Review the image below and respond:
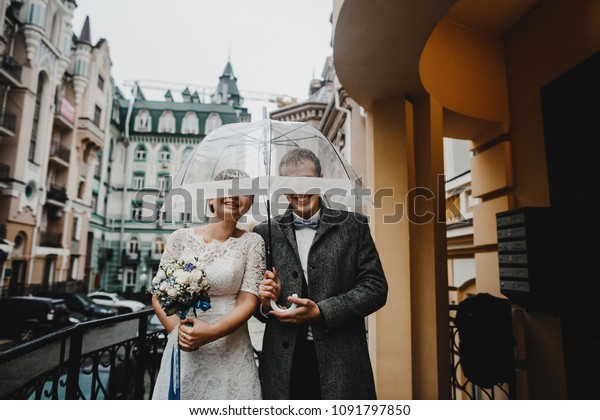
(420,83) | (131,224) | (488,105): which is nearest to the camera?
(420,83)

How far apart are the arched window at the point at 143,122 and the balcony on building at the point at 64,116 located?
26.7 feet

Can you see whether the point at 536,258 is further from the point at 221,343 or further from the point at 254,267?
the point at 221,343

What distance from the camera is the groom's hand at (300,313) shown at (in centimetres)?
141

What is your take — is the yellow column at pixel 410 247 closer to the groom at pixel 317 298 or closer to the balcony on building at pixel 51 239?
the groom at pixel 317 298

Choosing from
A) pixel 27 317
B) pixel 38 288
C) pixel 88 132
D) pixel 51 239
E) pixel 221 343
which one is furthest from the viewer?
pixel 88 132

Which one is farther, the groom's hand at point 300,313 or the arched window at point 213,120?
the arched window at point 213,120

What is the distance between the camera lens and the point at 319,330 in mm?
1503

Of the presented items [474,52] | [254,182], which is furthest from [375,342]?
[474,52]

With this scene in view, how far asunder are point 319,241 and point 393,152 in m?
1.76

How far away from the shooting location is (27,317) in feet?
29.8

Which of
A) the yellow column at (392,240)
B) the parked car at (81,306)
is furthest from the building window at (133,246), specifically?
the yellow column at (392,240)

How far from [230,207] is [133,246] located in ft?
81.6

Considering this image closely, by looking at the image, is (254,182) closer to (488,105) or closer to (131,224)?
(488,105)

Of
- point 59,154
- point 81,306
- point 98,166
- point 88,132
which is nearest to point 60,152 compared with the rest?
point 59,154
